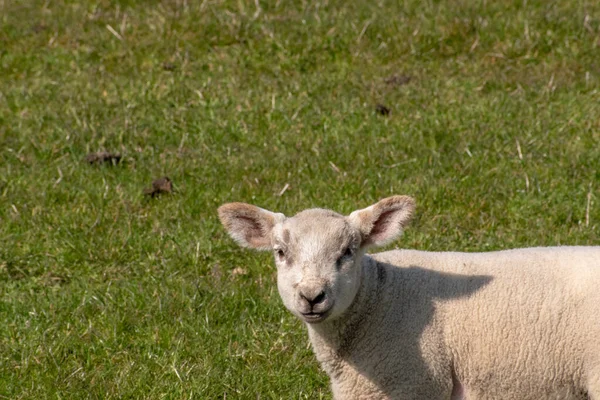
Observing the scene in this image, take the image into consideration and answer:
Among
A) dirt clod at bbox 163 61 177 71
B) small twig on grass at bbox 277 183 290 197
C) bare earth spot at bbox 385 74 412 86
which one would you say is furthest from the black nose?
dirt clod at bbox 163 61 177 71

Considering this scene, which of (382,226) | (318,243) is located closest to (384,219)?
(382,226)

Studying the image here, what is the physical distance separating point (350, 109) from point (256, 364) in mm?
3486

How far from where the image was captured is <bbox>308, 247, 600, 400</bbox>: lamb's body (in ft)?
17.1

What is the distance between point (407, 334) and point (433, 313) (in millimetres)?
171

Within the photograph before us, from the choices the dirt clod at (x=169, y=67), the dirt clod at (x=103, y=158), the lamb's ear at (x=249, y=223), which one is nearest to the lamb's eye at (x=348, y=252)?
the lamb's ear at (x=249, y=223)

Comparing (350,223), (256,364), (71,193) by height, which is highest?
(350,223)

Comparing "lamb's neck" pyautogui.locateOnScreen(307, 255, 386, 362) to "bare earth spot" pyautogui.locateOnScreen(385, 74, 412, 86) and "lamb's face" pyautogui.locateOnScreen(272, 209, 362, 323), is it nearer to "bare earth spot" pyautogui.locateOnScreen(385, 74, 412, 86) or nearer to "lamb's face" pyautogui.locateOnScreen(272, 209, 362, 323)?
"lamb's face" pyautogui.locateOnScreen(272, 209, 362, 323)

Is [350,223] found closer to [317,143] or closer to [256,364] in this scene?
[256,364]

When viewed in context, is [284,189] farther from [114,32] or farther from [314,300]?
[114,32]

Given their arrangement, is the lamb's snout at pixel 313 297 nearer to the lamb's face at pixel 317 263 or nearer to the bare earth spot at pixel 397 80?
the lamb's face at pixel 317 263

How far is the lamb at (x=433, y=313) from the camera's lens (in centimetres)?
519

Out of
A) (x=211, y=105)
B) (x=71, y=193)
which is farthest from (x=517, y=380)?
(x=211, y=105)

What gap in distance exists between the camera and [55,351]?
Answer: 20.3ft

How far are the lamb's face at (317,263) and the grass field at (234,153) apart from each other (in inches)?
34.2
